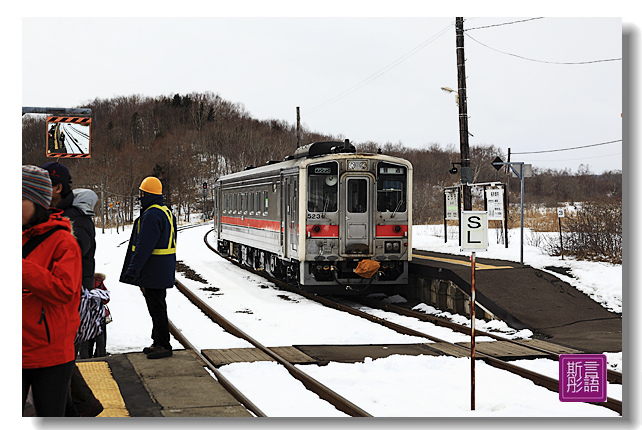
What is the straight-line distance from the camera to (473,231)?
6004 millimetres

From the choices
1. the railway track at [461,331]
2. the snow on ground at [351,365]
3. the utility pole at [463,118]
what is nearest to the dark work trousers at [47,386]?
the snow on ground at [351,365]

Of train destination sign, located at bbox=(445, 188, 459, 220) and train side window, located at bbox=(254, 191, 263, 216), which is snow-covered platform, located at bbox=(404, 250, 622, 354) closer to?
train destination sign, located at bbox=(445, 188, 459, 220)

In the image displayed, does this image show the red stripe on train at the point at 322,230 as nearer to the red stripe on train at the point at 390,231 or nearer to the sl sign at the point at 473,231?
the red stripe on train at the point at 390,231

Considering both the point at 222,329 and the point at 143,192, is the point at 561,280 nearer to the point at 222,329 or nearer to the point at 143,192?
the point at 222,329

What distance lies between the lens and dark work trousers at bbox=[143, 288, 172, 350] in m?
7.05

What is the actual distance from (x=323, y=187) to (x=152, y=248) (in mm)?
6782

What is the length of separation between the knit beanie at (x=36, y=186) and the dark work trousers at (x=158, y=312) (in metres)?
3.28

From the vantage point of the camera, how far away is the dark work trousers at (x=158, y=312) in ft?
23.1

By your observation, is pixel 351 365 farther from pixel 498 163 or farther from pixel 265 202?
pixel 265 202

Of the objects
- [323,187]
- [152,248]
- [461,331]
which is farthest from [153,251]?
[323,187]

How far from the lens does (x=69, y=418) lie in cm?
464

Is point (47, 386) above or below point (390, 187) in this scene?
below

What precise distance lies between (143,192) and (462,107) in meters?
11.6

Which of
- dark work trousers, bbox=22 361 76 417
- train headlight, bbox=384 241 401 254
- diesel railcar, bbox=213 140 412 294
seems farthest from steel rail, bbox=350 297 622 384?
dark work trousers, bbox=22 361 76 417
